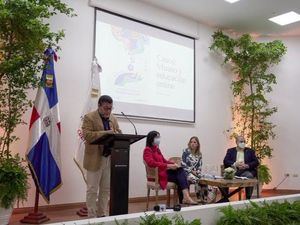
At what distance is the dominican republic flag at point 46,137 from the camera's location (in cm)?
386

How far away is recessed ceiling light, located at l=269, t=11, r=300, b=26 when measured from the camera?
6.05m

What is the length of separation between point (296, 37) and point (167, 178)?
4625 millimetres

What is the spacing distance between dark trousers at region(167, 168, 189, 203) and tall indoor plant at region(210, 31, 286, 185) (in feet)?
7.99

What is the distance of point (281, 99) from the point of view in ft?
23.6

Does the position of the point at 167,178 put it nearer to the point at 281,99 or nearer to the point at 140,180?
the point at 140,180

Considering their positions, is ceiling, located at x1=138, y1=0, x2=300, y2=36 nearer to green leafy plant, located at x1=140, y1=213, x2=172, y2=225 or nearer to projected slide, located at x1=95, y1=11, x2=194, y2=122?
projected slide, located at x1=95, y1=11, x2=194, y2=122

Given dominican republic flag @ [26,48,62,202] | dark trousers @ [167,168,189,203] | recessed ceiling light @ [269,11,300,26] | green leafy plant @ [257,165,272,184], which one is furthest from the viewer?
green leafy plant @ [257,165,272,184]

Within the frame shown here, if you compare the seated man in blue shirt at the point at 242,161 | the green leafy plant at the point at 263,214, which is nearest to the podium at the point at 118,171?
the green leafy plant at the point at 263,214

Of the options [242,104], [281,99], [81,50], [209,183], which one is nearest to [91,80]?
[81,50]

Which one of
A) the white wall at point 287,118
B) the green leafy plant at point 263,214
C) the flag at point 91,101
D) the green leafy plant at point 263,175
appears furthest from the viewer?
the white wall at point 287,118

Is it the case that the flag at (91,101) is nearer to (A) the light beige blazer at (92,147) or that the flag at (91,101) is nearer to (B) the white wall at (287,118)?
(A) the light beige blazer at (92,147)

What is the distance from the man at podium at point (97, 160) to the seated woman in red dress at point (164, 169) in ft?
3.58

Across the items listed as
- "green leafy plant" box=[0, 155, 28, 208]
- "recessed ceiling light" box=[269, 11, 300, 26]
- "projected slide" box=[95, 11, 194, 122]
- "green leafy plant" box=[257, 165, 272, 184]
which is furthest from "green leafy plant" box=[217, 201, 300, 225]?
"recessed ceiling light" box=[269, 11, 300, 26]

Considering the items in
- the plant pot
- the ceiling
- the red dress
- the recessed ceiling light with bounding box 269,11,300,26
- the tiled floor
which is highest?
the ceiling
